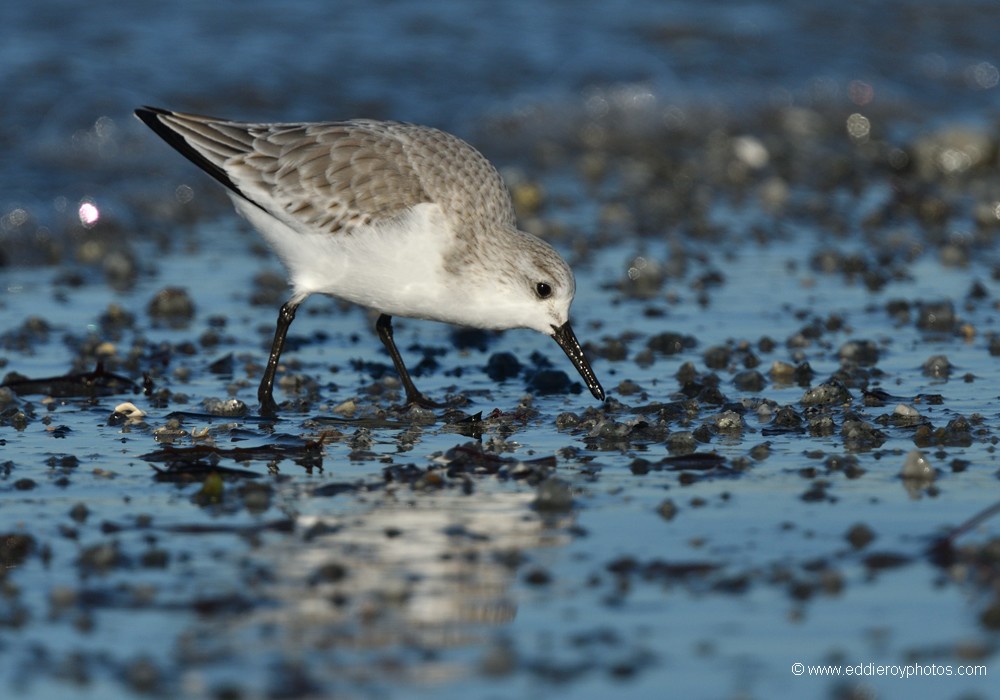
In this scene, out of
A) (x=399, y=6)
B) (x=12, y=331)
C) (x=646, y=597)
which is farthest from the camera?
(x=399, y=6)

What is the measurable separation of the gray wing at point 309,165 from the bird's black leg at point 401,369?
2.66 feet

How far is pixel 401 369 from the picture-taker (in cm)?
770

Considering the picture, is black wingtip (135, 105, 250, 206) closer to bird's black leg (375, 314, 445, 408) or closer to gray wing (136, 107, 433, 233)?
gray wing (136, 107, 433, 233)

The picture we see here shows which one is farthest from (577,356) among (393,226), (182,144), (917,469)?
(182,144)

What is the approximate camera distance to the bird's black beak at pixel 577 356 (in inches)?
285

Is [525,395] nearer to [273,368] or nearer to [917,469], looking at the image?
[273,368]

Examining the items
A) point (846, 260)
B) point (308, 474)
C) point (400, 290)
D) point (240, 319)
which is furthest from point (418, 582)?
point (846, 260)

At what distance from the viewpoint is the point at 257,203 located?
7672 mm

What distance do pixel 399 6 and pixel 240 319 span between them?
8420 millimetres

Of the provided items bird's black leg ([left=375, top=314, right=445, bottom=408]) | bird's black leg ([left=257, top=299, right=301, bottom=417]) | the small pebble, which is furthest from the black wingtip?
the small pebble

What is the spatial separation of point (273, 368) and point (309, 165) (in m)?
1.07

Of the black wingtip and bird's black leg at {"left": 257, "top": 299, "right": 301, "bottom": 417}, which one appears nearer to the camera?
bird's black leg at {"left": 257, "top": 299, "right": 301, "bottom": 417}

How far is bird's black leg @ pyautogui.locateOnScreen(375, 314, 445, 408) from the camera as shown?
7521 millimetres

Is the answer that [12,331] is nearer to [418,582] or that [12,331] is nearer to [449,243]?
[449,243]
